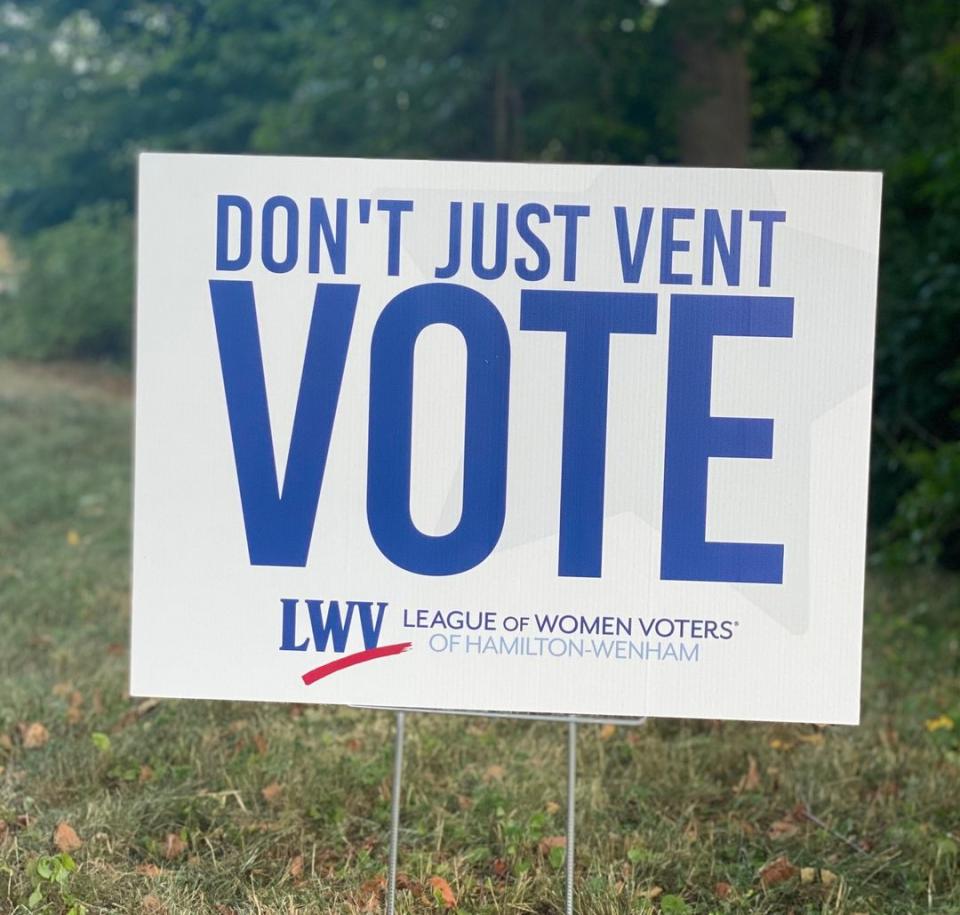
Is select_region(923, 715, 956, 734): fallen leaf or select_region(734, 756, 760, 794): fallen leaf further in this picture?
select_region(923, 715, 956, 734): fallen leaf

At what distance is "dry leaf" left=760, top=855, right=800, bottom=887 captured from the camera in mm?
3791

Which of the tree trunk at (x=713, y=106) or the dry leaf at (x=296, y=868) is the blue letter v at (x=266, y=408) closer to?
the dry leaf at (x=296, y=868)

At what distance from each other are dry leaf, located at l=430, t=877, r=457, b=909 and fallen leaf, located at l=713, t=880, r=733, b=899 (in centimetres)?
72

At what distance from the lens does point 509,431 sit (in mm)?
2906

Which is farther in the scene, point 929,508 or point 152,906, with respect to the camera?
point 929,508

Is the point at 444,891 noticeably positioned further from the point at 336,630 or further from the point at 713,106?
the point at 713,106

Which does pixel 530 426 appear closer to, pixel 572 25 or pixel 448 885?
pixel 448 885

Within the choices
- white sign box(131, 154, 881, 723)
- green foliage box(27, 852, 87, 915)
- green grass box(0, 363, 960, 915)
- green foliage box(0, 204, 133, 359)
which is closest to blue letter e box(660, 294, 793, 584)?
white sign box(131, 154, 881, 723)

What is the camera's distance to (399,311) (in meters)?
2.90

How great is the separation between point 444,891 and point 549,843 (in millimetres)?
481

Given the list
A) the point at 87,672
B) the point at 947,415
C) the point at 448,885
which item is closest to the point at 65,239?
the point at 947,415

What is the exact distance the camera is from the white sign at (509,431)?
9.41 feet

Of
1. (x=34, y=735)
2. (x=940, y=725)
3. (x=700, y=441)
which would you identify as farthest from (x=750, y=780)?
(x=34, y=735)

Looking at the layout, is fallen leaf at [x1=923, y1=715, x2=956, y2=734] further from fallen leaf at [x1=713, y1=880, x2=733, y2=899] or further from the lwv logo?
the lwv logo
